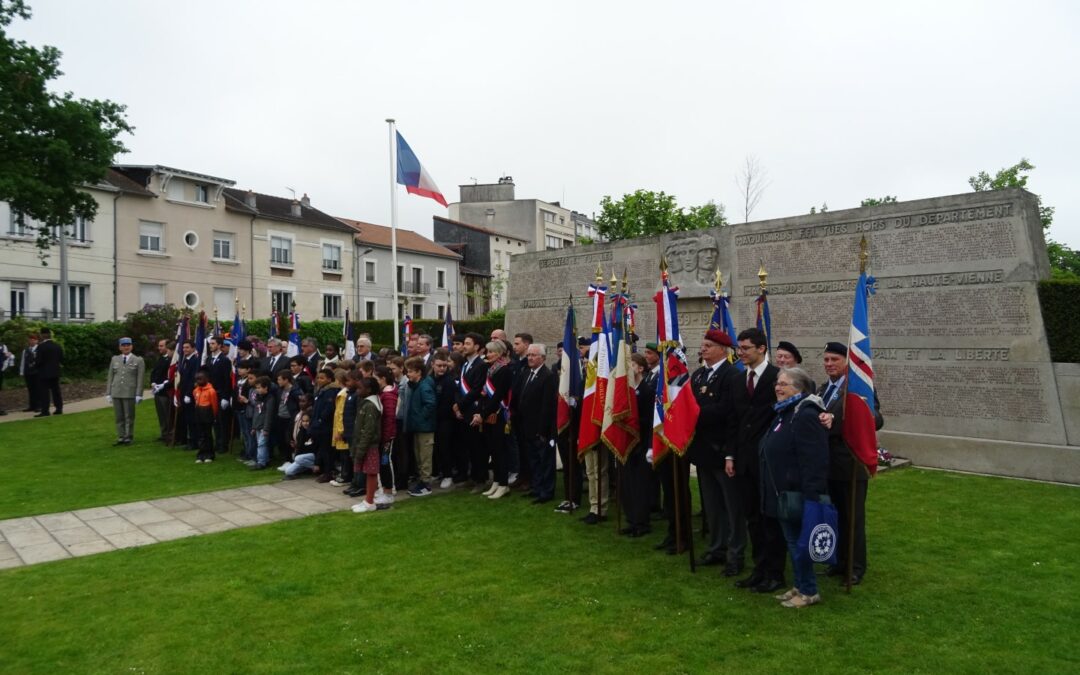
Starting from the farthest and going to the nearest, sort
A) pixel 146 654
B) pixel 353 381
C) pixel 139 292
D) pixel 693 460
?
pixel 139 292, pixel 353 381, pixel 693 460, pixel 146 654

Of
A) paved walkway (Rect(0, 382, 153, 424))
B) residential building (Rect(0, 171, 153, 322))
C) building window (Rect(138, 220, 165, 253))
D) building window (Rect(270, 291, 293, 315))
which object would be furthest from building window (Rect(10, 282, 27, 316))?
paved walkway (Rect(0, 382, 153, 424))

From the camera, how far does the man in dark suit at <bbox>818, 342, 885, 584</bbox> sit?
5.78 metres

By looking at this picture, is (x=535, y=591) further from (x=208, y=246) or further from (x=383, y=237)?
(x=383, y=237)

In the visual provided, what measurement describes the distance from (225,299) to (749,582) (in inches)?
1557

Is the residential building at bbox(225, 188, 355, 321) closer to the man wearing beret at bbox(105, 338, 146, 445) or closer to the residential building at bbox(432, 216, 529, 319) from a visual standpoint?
the residential building at bbox(432, 216, 529, 319)

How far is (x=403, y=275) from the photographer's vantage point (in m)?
52.4

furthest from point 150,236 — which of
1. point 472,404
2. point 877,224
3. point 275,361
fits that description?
point 877,224

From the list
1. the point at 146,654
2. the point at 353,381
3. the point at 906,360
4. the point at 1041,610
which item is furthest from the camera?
the point at 906,360

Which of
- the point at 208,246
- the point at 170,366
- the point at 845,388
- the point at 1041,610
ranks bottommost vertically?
the point at 1041,610

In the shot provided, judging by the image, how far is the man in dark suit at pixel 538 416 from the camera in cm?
884

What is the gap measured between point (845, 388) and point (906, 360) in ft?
16.9

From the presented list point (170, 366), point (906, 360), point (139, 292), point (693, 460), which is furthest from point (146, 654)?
point (139, 292)

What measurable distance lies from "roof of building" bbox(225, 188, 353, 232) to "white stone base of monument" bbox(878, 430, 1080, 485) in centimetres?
3867

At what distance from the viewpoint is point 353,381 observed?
928 cm
